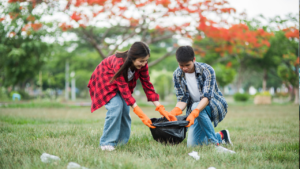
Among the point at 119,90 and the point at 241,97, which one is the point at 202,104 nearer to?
the point at 119,90

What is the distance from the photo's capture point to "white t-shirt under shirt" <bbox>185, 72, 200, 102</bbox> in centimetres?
316

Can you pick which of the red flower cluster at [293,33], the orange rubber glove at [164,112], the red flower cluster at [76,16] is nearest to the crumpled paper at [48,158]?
the orange rubber glove at [164,112]

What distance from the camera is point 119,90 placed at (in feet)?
9.38

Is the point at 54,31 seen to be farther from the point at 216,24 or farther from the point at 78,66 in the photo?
the point at 78,66

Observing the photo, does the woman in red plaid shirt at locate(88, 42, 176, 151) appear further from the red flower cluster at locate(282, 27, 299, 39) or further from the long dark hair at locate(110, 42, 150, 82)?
the red flower cluster at locate(282, 27, 299, 39)

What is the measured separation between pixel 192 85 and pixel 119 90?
0.96 meters

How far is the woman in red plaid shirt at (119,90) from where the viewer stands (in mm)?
2662

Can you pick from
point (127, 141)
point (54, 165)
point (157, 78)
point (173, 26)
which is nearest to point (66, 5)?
point (173, 26)

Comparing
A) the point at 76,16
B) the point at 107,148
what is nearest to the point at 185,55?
the point at 107,148

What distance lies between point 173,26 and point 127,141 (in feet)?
25.6

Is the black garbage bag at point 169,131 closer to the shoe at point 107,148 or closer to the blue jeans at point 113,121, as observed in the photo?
the blue jeans at point 113,121

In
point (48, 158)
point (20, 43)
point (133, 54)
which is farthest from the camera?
point (20, 43)

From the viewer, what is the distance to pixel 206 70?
10.1ft

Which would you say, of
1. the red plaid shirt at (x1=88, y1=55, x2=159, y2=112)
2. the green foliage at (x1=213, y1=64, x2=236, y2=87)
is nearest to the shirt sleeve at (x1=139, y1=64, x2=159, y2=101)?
the red plaid shirt at (x1=88, y1=55, x2=159, y2=112)
